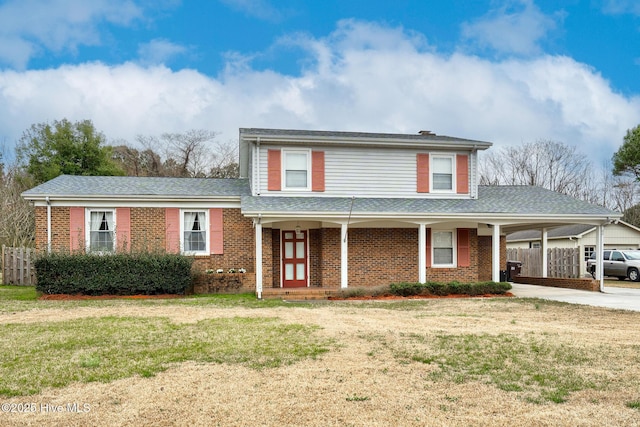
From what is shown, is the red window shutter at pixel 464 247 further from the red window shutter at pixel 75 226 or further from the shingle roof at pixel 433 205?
the red window shutter at pixel 75 226

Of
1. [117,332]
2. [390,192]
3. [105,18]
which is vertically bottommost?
[117,332]

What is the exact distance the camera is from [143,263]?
54.4 ft

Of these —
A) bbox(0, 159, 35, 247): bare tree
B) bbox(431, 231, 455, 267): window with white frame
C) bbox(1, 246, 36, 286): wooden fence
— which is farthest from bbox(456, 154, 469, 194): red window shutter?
bbox(0, 159, 35, 247): bare tree

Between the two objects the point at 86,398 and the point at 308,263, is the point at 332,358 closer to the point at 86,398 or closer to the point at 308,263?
the point at 86,398

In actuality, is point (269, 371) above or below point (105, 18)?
below

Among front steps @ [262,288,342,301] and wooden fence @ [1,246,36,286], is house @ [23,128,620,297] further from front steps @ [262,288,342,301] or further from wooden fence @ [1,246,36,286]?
wooden fence @ [1,246,36,286]

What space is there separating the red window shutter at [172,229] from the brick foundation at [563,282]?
1467 centimetres

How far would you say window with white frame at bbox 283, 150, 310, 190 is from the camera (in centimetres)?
1883

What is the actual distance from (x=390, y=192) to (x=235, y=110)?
2097 cm

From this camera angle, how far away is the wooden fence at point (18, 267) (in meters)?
21.5

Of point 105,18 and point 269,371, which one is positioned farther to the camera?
point 105,18

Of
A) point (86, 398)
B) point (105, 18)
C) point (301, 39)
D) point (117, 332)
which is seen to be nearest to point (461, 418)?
point (86, 398)

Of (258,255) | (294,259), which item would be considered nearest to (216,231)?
(258,255)

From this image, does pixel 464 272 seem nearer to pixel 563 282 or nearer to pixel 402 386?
pixel 563 282
